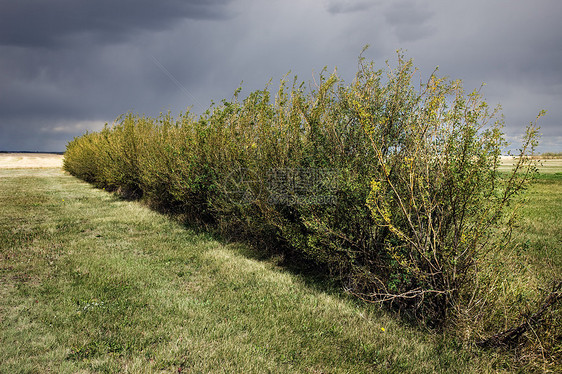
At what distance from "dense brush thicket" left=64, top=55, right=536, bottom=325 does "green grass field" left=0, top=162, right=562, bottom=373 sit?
21.6 inches

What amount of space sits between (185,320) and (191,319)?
76 millimetres

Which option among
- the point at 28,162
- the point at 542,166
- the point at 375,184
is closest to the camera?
the point at 375,184

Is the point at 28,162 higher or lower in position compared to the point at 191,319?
higher

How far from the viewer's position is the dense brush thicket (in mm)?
3502

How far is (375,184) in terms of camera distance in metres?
3.52

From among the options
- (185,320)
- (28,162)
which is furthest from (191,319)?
(28,162)

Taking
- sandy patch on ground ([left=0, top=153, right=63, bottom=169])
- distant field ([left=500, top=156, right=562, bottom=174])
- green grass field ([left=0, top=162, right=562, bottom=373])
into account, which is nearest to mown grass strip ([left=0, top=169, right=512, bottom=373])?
green grass field ([left=0, top=162, right=562, bottom=373])

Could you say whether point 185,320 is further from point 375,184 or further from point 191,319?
point 375,184

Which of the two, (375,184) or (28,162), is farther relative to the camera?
(28,162)

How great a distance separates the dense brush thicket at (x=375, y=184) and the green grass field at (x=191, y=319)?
548 millimetres

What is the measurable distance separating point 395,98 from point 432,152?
116cm

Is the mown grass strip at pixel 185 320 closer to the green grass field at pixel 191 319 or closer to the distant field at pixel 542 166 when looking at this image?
the green grass field at pixel 191 319

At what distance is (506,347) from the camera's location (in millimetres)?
3355

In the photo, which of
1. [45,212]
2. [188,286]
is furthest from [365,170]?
[45,212]
